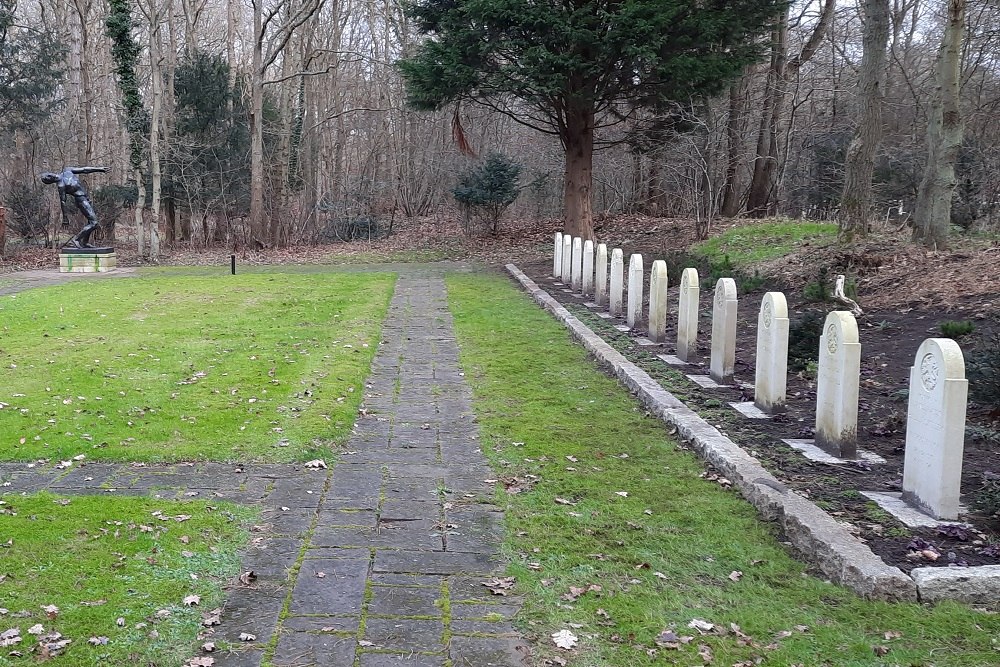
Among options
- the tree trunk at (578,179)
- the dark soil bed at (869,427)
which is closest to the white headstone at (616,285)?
the dark soil bed at (869,427)

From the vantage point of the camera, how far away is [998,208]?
16.9m

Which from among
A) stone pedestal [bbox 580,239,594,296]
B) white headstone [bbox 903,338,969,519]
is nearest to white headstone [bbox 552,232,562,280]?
stone pedestal [bbox 580,239,594,296]

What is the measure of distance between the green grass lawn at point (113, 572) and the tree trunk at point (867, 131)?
11.2m

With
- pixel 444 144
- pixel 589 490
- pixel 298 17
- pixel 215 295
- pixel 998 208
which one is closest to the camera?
pixel 589 490

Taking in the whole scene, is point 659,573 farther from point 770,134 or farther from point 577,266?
point 770,134

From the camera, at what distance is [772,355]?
6414mm

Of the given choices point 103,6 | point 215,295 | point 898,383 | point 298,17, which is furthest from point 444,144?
point 898,383

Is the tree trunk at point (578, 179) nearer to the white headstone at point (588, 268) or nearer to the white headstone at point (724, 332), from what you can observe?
the white headstone at point (588, 268)

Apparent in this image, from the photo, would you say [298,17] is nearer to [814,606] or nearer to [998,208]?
[998,208]

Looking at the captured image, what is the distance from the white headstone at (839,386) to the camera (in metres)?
5.31

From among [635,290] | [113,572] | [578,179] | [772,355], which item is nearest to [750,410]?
[772,355]

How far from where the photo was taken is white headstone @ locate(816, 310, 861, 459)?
5.31 meters

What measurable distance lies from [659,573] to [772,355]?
293cm

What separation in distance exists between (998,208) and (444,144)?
1820 cm
